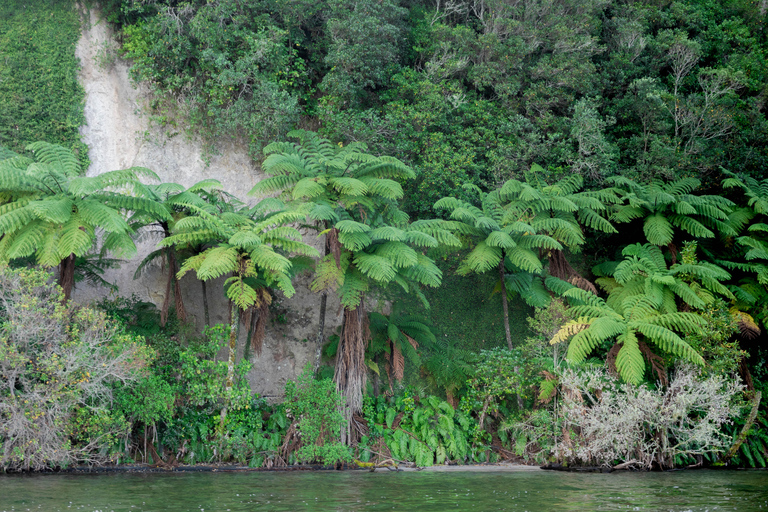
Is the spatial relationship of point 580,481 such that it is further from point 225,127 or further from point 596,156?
point 225,127

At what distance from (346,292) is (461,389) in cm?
364

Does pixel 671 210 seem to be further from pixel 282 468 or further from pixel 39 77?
pixel 39 77

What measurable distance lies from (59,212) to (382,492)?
22.4ft

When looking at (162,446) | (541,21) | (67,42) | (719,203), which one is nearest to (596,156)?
(719,203)

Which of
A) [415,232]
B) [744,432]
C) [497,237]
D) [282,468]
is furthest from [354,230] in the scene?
[744,432]

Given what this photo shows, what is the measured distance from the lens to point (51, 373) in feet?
31.3

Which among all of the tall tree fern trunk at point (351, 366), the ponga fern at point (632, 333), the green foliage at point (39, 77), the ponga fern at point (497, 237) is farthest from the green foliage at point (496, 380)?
the green foliage at point (39, 77)

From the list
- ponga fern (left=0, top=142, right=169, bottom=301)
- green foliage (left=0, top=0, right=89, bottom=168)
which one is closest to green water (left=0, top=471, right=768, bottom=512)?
ponga fern (left=0, top=142, right=169, bottom=301)

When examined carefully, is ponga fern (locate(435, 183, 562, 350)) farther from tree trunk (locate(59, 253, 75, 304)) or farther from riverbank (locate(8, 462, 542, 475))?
tree trunk (locate(59, 253, 75, 304))

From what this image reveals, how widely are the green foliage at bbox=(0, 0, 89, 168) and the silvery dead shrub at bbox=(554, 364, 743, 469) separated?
1188 cm

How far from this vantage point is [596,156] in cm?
1513

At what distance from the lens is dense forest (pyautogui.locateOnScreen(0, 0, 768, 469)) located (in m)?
10.8

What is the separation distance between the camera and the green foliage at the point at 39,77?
13844mm

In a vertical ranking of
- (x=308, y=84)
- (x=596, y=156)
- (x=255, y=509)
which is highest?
(x=308, y=84)
